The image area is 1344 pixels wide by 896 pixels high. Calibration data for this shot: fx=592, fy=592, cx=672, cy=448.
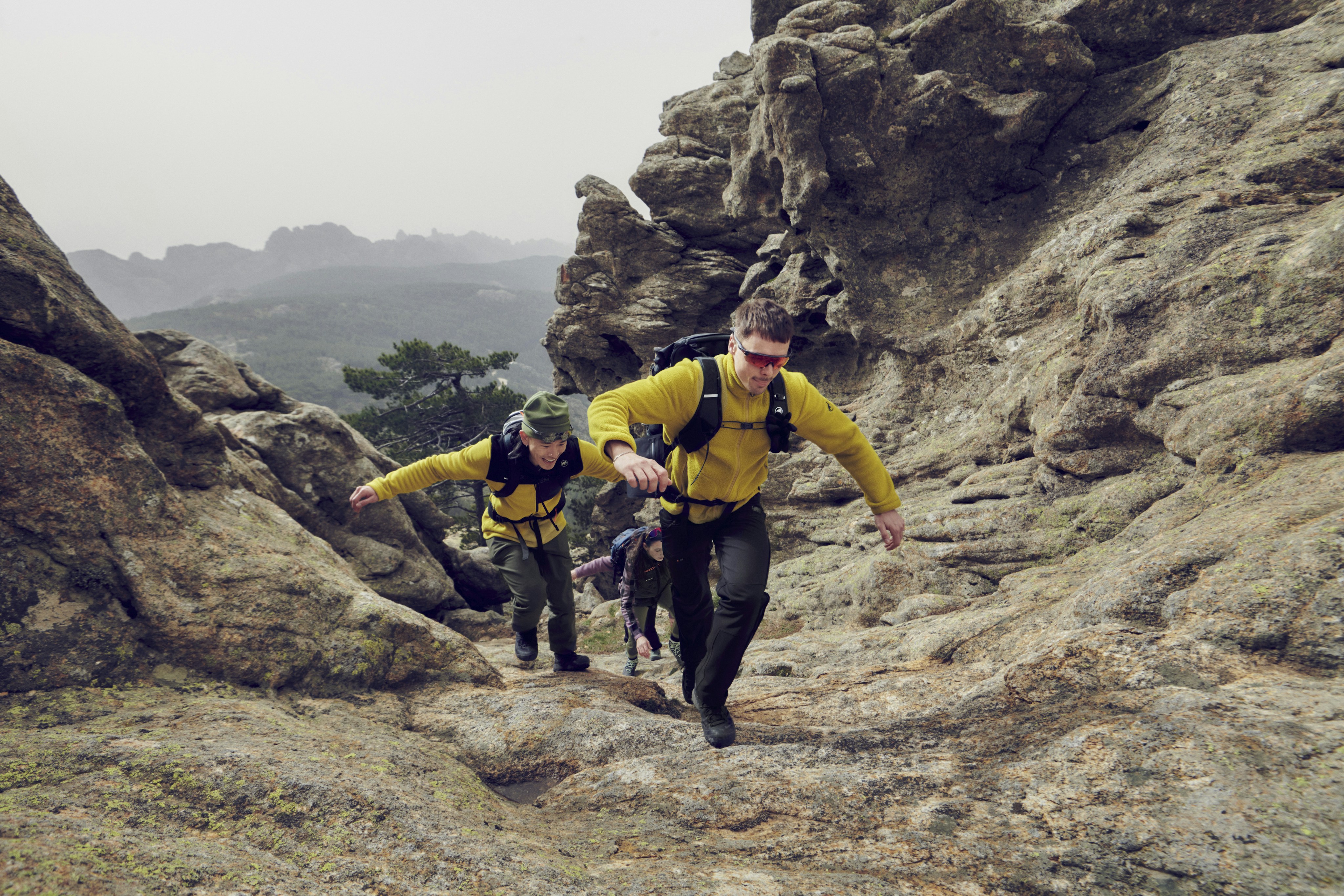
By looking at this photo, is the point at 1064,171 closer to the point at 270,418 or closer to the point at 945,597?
the point at 945,597

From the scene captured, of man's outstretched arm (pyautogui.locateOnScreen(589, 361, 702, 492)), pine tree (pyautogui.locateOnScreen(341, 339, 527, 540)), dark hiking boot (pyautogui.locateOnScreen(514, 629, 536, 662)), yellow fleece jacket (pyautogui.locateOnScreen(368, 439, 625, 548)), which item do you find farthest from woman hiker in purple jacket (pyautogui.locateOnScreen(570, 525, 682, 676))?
pine tree (pyautogui.locateOnScreen(341, 339, 527, 540))

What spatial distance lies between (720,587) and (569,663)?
403cm

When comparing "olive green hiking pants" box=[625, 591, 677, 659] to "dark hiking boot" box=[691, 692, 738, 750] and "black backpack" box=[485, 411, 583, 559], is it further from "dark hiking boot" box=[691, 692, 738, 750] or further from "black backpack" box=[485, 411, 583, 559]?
"dark hiking boot" box=[691, 692, 738, 750]

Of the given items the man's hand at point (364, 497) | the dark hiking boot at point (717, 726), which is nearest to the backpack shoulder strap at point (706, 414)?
the dark hiking boot at point (717, 726)

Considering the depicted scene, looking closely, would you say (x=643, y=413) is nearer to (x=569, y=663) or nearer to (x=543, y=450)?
(x=543, y=450)

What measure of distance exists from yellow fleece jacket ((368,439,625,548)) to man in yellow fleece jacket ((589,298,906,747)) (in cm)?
164

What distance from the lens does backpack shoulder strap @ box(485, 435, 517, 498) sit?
768 centimetres

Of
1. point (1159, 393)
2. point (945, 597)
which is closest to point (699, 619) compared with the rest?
point (945, 597)

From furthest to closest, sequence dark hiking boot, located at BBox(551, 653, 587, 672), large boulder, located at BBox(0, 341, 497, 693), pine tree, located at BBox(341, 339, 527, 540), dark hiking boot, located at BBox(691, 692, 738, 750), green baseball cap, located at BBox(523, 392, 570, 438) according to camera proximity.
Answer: pine tree, located at BBox(341, 339, 527, 540) → dark hiking boot, located at BBox(551, 653, 587, 672) → green baseball cap, located at BBox(523, 392, 570, 438) → dark hiking boot, located at BBox(691, 692, 738, 750) → large boulder, located at BBox(0, 341, 497, 693)

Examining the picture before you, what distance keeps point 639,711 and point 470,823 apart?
2.65 metres

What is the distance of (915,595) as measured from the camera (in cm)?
1043

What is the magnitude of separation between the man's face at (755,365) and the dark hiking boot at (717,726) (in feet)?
9.33

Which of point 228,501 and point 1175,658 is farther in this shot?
point 228,501

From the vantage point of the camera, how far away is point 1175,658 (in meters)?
4.39
